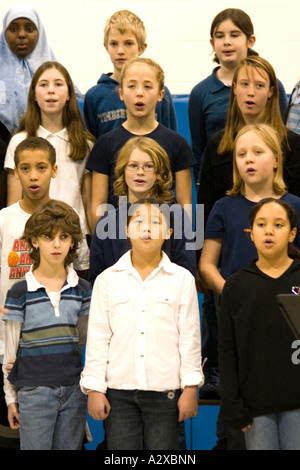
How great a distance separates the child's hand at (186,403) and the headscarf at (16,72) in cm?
145

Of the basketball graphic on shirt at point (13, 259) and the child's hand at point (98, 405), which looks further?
the basketball graphic on shirt at point (13, 259)

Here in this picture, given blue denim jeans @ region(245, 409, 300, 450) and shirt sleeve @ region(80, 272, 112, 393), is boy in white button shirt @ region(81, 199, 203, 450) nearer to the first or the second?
shirt sleeve @ region(80, 272, 112, 393)

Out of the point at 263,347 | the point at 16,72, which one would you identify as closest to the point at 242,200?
the point at 263,347

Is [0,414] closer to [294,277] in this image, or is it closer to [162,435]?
[162,435]

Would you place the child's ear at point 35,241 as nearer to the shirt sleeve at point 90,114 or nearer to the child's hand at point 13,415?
the child's hand at point 13,415

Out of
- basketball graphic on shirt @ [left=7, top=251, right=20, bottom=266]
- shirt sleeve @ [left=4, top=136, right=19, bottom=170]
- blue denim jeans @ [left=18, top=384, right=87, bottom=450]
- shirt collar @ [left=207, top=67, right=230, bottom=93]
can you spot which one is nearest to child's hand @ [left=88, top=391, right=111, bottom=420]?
blue denim jeans @ [left=18, top=384, right=87, bottom=450]

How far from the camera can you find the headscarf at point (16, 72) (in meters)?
3.35

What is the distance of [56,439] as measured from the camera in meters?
2.45

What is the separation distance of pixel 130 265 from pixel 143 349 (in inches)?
10.7

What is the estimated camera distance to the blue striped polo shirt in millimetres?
2473

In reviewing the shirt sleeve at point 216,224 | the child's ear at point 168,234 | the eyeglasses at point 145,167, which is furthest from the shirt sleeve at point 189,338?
the eyeglasses at point 145,167

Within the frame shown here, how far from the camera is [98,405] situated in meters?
2.36

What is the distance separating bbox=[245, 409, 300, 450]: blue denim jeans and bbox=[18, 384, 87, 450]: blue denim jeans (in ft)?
1.72
